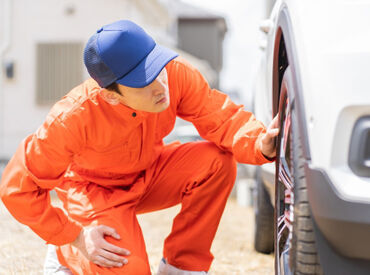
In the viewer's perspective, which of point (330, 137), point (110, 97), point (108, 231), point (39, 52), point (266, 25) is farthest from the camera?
point (39, 52)

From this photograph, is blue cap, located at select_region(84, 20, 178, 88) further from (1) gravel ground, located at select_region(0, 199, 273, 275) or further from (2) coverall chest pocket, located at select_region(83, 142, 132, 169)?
(1) gravel ground, located at select_region(0, 199, 273, 275)

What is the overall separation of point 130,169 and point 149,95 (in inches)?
20.0

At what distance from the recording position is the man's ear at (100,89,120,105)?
209 centimetres

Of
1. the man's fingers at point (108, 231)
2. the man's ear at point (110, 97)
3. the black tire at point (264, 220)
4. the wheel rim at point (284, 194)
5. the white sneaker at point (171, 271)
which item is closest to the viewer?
the wheel rim at point (284, 194)

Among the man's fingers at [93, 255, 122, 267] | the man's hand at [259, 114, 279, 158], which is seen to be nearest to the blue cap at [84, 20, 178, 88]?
the man's hand at [259, 114, 279, 158]

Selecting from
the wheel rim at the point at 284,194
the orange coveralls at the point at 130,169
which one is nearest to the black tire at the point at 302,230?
the wheel rim at the point at 284,194

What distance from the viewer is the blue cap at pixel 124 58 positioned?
1.95 m

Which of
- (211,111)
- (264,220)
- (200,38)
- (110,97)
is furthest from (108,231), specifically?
(200,38)

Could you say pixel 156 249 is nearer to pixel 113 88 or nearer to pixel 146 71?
pixel 113 88

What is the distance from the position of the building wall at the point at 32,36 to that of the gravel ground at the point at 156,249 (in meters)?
7.33

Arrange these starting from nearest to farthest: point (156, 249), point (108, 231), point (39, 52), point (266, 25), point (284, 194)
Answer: point (284, 194) < point (108, 231) < point (266, 25) < point (156, 249) < point (39, 52)

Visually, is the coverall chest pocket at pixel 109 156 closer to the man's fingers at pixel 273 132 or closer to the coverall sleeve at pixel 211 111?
the coverall sleeve at pixel 211 111

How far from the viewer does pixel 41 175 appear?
79.9 inches

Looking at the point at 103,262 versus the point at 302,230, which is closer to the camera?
the point at 302,230
